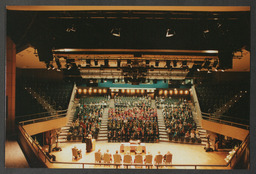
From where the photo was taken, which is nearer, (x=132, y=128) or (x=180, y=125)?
(x=132, y=128)

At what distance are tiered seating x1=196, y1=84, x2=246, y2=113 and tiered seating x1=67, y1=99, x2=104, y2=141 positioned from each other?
807 cm

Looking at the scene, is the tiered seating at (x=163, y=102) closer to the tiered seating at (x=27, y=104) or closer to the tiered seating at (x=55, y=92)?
the tiered seating at (x=55, y=92)

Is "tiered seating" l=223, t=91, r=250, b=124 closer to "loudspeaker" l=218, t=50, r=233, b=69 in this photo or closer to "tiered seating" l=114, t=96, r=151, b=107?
"loudspeaker" l=218, t=50, r=233, b=69

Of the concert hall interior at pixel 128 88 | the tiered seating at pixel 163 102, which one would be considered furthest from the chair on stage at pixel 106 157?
the tiered seating at pixel 163 102

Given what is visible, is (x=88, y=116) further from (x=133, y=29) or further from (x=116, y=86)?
(x=133, y=29)

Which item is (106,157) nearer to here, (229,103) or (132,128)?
(132,128)

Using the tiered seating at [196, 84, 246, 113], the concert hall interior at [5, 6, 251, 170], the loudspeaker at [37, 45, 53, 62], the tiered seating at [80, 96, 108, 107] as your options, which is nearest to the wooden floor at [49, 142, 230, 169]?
the concert hall interior at [5, 6, 251, 170]

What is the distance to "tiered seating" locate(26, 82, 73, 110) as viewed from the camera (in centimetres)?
1283

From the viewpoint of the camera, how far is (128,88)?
18.7m

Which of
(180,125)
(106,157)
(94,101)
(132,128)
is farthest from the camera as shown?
(94,101)

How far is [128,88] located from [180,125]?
7351 mm

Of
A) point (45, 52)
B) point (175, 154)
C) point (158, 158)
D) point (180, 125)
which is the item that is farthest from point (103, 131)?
point (45, 52)

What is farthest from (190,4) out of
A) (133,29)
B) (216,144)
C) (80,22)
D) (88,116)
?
(88,116)

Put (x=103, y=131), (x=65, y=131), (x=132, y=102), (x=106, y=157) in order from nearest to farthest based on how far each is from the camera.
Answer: (x=106, y=157) → (x=65, y=131) → (x=103, y=131) → (x=132, y=102)
